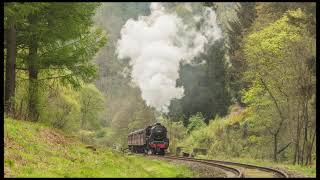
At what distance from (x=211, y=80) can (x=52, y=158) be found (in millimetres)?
43943

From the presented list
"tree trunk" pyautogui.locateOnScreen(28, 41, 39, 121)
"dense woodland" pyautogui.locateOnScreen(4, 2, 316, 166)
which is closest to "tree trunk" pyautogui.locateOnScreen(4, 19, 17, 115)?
"dense woodland" pyautogui.locateOnScreen(4, 2, 316, 166)

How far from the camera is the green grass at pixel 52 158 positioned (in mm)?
14625

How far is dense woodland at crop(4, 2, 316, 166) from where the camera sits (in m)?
22.0

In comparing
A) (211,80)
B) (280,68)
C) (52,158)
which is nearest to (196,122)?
(211,80)

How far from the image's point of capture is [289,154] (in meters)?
39.4

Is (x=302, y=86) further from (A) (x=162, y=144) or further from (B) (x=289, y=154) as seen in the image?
(A) (x=162, y=144)

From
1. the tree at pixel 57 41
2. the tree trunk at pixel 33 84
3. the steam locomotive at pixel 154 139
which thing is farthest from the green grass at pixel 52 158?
the steam locomotive at pixel 154 139

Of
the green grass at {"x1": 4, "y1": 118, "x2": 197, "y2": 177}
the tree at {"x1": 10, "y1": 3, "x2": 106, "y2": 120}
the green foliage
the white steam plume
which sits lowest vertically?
the green grass at {"x1": 4, "y1": 118, "x2": 197, "y2": 177}

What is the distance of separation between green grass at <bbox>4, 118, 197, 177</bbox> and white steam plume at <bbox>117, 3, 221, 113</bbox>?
26802mm

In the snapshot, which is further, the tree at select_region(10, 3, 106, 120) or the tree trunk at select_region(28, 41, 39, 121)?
the tree trunk at select_region(28, 41, 39, 121)

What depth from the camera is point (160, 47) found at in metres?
51.7

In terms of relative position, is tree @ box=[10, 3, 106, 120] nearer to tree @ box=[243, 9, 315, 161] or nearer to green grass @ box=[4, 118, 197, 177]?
green grass @ box=[4, 118, 197, 177]

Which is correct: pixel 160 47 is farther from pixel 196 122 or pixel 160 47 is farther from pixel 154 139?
pixel 154 139

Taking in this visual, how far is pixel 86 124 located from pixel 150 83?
3262 centimetres
